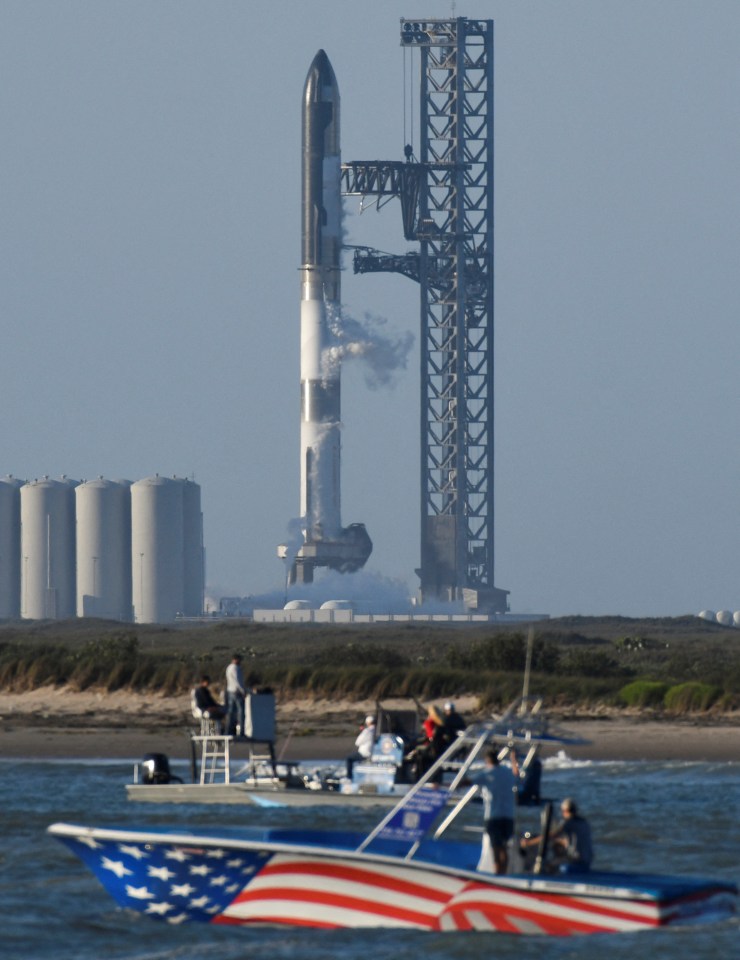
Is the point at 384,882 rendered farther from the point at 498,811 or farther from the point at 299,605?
the point at 299,605

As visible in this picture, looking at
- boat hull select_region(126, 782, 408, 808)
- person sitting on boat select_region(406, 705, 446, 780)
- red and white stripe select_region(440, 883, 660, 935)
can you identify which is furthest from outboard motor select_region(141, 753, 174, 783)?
red and white stripe select_region(440, 883, 660, 935)

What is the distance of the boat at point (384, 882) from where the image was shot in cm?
1947

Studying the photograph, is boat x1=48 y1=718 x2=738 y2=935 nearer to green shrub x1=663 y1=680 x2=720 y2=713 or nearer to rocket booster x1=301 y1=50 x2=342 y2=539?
green shrub x1=663 y1=680 x2=720 y2=713

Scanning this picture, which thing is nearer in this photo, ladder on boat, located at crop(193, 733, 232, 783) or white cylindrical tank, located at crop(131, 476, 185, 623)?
ladder on boat, located at crop(193, 733, 232, 783)

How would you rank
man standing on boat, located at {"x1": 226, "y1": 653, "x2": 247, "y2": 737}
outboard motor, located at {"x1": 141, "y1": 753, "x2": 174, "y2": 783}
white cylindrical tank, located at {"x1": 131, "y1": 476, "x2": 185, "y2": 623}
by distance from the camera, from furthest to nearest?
white cylindrical tank, located at {"x1": 131, "y1": 476, "x2": 185, "y2": 623} → outboard motor, located at {"x1": 141, "y1": 753, "x2": 174, "y2": 783} → man standing on boat, located at {"x1": 226, "y1": 653, "x2": 247, "y2": 737}

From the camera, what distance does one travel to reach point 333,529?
131500 mm

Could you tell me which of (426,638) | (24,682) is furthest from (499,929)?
(426,638)

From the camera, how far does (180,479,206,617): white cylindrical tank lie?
417 feet

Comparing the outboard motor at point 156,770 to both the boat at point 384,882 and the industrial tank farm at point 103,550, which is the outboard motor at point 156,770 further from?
the industrial tank farm at point 103,550

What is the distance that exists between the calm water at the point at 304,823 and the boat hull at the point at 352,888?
18 centimetres

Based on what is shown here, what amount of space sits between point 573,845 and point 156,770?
37.2 feet

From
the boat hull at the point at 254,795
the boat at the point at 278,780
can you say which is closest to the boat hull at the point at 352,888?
the boat at the point at 278,780

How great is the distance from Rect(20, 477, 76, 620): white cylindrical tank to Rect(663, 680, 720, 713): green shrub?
82.6 m

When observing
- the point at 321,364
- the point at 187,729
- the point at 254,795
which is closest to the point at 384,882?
the point at 254,795
